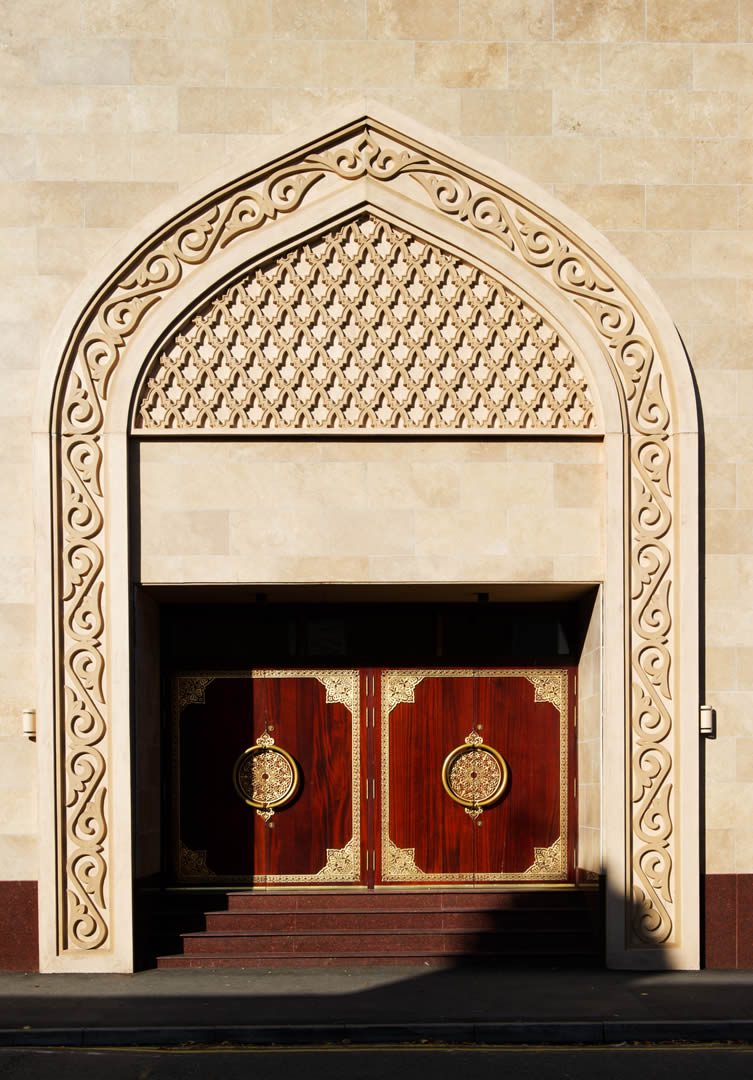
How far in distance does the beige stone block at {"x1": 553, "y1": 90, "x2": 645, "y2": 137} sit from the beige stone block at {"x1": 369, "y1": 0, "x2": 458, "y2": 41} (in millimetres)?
1022

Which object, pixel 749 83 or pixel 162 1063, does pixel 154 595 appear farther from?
pixel 749 83

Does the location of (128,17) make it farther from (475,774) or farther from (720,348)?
(475,774)

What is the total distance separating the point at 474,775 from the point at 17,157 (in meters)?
6.49

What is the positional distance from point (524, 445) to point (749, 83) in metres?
3.56

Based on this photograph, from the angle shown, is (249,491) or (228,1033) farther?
(249,491)

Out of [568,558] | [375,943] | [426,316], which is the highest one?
[426,316]

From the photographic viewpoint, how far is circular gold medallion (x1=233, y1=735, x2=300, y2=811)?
43.5 feet

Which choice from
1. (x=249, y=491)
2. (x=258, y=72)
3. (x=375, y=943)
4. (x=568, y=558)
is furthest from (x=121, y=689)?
(x=258, y=72)

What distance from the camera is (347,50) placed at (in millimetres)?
12500

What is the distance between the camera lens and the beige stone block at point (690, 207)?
12.5 meters

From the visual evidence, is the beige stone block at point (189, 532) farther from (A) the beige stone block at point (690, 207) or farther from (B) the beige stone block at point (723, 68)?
(B) the beige stone block at point (723, 68)

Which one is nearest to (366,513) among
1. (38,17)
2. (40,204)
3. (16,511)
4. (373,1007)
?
(16,511)

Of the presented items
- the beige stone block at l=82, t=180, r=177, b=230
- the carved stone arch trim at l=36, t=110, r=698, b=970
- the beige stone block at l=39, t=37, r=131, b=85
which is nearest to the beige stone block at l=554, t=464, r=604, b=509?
the carved stone arch trim at l=36, t=110, r=698, b=970

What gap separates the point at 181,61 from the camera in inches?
490
